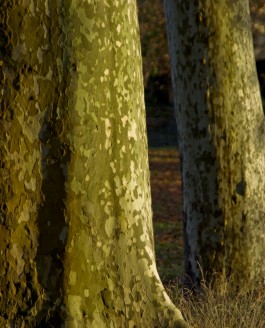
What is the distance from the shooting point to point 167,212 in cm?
2323

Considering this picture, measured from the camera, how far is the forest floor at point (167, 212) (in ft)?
53.5

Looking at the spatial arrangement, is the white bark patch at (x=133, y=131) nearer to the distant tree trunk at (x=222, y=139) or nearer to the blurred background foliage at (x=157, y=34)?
the distant tree trunk at (x=222, y=139)

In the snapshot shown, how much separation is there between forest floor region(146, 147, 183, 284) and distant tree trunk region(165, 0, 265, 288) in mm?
738

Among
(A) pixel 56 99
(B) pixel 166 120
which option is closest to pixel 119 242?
(A) pixel 56 99

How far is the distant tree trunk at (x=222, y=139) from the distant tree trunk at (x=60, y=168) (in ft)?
12.8

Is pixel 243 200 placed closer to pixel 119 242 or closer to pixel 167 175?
pixel 119 242

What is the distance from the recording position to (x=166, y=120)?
40656 mm

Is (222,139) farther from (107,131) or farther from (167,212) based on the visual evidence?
(167,212)

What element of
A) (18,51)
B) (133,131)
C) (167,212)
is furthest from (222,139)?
(167,212)

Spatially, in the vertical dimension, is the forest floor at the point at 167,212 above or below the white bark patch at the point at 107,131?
below

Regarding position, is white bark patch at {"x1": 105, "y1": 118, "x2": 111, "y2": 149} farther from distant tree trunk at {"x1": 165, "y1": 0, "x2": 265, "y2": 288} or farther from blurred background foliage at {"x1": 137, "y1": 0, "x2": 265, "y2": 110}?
blurred background foliage at {"x1": 137, "y1": 0, "x2": 265, "y2": 110}

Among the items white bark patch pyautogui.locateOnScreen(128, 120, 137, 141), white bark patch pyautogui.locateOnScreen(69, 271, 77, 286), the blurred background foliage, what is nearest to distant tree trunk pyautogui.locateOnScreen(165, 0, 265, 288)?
white bark patch pyautogui.locateOnScreen(128, 120, 137, 141)

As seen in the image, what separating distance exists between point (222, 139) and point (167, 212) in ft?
43.3

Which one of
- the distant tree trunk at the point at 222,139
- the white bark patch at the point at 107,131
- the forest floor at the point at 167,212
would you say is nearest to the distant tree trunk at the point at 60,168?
the white bark patch at the point at 107,131
